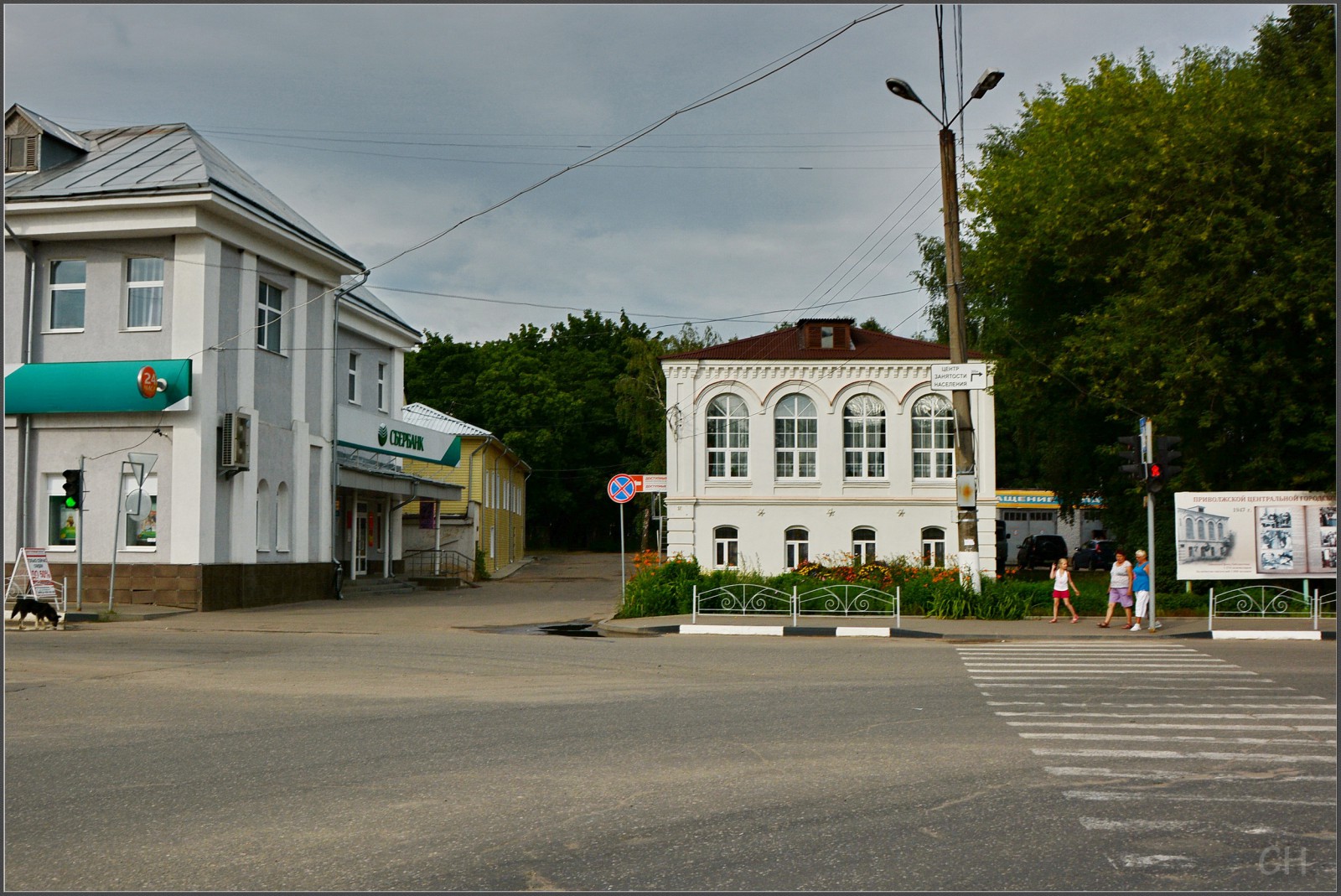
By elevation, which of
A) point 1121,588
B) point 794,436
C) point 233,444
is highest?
point 794,436

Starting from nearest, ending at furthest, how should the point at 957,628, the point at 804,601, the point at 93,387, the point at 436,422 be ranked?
Result: the point at 957,628, the point at 804,601, the point at 93,387, the point at 436,422

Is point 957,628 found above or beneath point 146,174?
beneath

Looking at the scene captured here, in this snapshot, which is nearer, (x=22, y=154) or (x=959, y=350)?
(x=959, y=350)

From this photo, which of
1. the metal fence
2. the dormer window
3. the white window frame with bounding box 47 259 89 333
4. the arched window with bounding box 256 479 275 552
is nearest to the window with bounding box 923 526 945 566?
the metal fence

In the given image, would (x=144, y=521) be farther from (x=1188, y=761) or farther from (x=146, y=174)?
(x=1188, y=761)

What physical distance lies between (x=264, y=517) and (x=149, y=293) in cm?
615

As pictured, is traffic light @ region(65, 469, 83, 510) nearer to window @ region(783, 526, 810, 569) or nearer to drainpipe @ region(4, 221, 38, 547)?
drainpipe @ region(4, 221, 38, 547)

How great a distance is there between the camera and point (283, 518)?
98.6 ft

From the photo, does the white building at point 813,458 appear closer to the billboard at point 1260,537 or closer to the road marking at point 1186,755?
the billboard at point 1260,537

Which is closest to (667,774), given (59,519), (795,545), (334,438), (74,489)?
(74,489)

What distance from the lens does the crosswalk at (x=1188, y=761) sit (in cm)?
595

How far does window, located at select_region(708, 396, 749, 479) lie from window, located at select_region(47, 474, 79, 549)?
63.5 ft

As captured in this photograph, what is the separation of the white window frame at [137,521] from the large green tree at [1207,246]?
77.2 ft

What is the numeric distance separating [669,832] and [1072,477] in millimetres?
34479
